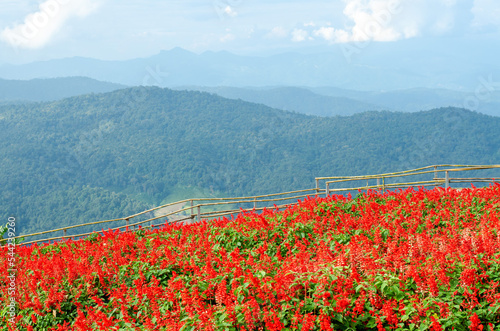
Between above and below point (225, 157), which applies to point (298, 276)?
above

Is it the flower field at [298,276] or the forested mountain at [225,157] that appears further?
the forested mountain at [225,157]

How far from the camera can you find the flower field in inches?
213

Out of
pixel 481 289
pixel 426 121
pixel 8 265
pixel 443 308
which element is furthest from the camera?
pixel 426 121

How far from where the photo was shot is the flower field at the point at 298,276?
541 centimetres

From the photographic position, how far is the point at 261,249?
8.19m

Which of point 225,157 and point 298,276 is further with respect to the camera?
point 225,157

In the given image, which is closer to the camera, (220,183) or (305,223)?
(305,223)

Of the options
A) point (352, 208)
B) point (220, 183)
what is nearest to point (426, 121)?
point (220, 183)

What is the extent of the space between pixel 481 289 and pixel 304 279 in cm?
207

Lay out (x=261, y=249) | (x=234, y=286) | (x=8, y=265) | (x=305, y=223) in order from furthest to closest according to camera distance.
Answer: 1. (x=8, y=265)
2. (x=305, y=223)
3. (x=261, y=249)
4. (x=234, y=286)

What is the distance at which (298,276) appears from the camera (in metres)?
6.07

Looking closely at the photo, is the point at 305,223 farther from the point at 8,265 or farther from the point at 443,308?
the point at 8,265

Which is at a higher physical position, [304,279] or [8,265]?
[304,279]

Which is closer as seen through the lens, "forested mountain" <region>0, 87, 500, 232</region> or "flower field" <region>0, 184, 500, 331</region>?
"flower field" <region>0, 184, 500, 331</region>
